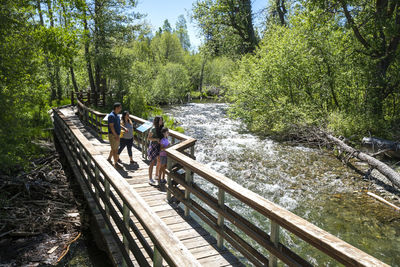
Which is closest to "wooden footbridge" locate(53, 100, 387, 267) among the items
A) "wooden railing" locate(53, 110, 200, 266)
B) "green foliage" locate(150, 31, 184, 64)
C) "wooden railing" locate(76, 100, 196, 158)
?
"wooden railing" locate(53, 110, 200, 266)

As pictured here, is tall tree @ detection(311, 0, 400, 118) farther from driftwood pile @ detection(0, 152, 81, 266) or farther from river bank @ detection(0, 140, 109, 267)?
driftwood pile @ detection(0, 152, 81, 266)

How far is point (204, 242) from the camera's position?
15.1 ft

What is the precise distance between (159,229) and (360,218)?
6.97 m

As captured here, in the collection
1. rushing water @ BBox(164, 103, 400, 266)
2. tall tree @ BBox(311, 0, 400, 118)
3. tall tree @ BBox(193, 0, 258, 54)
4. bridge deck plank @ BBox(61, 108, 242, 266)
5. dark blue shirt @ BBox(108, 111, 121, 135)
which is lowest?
rushing water @ BBox(164, 103, 400, 266)

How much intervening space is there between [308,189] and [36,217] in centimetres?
817

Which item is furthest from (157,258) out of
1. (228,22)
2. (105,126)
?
(228,22)

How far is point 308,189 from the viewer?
9734 mm

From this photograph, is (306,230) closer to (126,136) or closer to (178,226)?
(178,226)

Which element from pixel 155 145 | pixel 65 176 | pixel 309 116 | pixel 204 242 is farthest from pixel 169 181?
pixel 309 116

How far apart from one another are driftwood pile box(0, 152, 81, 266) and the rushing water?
14.6 ft

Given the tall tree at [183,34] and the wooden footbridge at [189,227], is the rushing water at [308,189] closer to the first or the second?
the wooden footbridge at [189,227]

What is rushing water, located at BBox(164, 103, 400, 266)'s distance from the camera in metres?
6.97

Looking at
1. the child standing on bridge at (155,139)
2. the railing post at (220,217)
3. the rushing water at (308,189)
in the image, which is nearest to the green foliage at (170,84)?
the rushing water at (308,189)

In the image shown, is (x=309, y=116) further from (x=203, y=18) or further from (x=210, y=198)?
(x=203, y=18)
